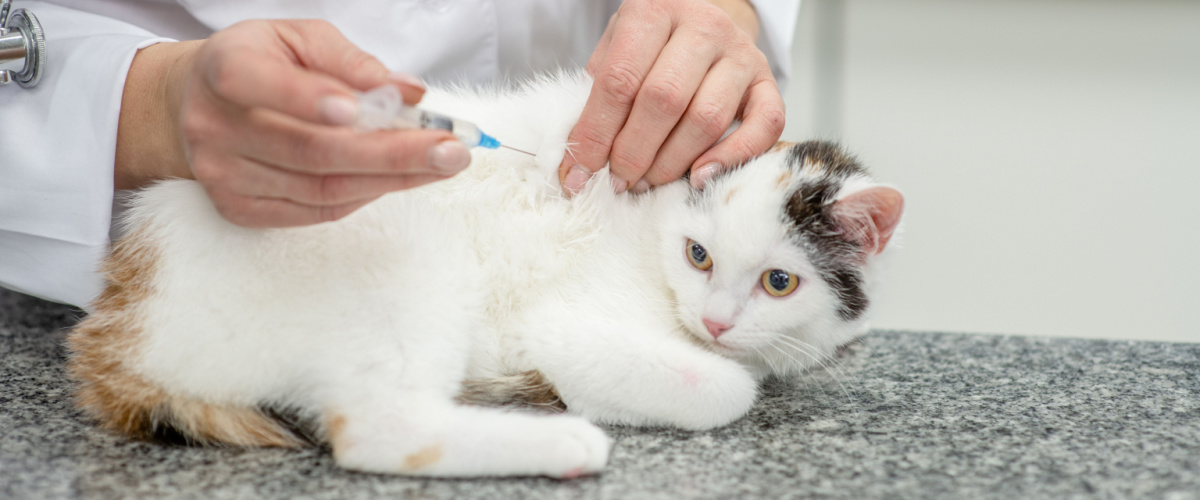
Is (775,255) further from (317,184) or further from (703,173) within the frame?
(317,184)

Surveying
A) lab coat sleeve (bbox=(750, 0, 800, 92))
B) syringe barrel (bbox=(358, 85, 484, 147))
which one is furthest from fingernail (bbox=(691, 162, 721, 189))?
lab coat sleeve (bbox=(750, 0, 800, 92))

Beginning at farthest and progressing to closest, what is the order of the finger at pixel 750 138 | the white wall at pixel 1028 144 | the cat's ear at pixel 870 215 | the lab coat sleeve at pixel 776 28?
1. the white wall at pixel 1028 144
2. the lab coat sleeve at pixel 776 28
3. the finger at pixel 750 138
4. the cat's ear at pixel 870 215

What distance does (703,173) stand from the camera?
1063mm

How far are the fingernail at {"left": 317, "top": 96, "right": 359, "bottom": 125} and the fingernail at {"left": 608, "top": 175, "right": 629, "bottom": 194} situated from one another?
0.47 m

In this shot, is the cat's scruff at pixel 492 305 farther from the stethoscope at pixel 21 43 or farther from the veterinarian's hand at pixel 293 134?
the stethoscope at pixel 21 43

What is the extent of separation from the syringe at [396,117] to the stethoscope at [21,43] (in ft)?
1.87

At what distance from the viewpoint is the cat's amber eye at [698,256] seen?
1.03 m

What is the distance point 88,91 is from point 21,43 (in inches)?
3.9

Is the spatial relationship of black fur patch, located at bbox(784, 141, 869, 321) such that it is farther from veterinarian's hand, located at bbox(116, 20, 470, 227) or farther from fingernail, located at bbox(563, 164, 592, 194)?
veterinarian's hand, located at bbox(116, 20, 470, 227)

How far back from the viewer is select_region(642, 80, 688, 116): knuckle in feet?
3.30

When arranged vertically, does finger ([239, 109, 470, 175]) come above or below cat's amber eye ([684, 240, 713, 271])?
above

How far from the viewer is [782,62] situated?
1.59 meters

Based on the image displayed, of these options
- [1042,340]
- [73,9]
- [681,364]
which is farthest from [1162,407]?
[73,9]

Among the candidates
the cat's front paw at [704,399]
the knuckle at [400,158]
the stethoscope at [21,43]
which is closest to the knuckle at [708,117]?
the cat's front paw at [704,399]
